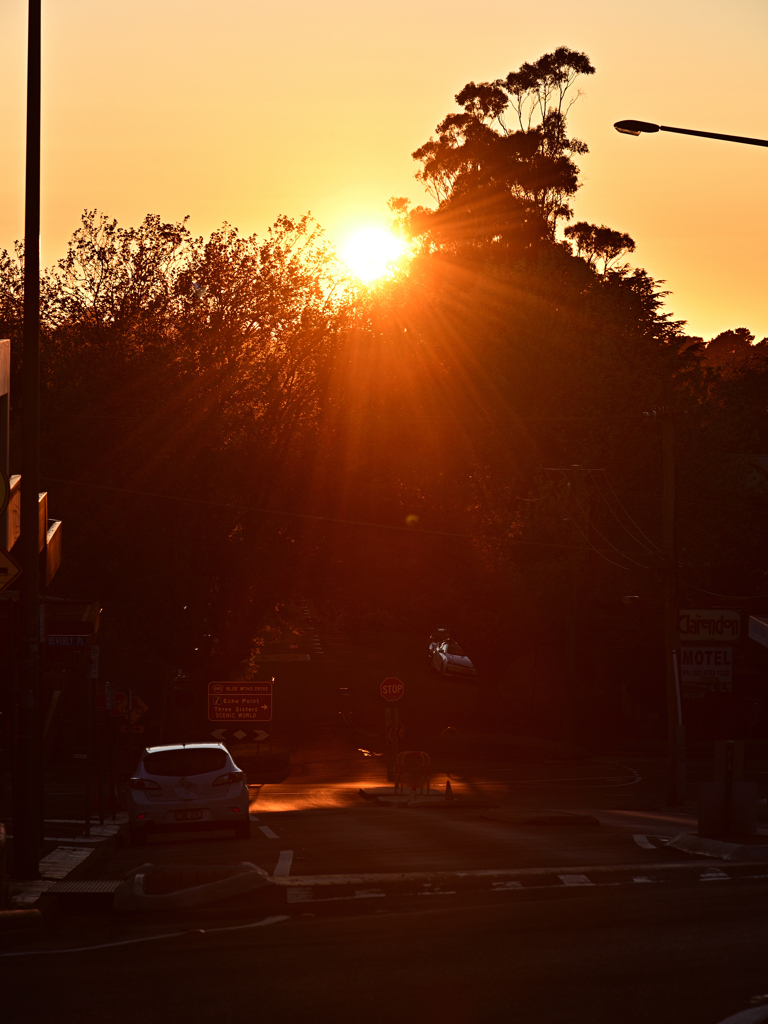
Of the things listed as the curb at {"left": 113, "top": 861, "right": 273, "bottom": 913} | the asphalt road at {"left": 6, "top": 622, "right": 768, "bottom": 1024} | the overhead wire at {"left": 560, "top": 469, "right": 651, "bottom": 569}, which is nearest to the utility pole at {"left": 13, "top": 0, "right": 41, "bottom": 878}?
the asphalt road at {"left": 6, "top": 622, "right": 768, "bottom": 1024}

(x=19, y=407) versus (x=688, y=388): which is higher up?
(x=688, y=388)

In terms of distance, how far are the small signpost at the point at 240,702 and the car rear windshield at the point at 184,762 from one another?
14.9m

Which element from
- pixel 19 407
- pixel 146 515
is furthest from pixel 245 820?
pixel 146 515

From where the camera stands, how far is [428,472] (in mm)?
46344

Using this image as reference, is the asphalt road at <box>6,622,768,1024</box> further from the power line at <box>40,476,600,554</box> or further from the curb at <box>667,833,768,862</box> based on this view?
the power line at <box>40,476,600,554</box>

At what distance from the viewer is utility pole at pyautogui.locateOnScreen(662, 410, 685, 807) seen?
31.4m

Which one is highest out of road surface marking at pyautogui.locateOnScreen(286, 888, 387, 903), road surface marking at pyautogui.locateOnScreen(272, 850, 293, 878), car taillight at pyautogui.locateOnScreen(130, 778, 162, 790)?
road surface marking at pyautogui.locateOnScreen(286, 888, 387, 903)

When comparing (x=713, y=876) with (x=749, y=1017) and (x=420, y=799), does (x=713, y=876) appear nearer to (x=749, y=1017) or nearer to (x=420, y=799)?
(x=749, y=1017)

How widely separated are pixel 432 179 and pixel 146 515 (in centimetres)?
3111

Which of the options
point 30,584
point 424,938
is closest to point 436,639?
point 30,584

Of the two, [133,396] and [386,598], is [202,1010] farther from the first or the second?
[386,598]

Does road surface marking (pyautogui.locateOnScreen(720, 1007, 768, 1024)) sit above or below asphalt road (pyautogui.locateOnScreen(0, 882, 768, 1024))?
above

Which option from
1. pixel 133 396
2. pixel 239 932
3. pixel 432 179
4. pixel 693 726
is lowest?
pixel 693 726

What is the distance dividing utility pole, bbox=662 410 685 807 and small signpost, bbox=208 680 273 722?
34.7 feet
